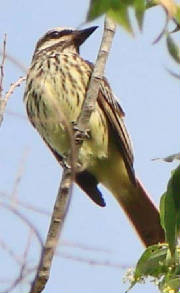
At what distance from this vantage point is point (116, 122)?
5.36 meters

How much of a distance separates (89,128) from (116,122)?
14.3 inches

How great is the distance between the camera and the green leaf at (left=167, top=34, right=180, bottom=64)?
1.00 m

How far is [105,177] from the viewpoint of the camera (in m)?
5.69

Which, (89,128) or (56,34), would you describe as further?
(56,34)

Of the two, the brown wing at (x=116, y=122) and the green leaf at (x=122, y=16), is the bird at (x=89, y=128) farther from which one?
the green leaf at (x=122, y=16)

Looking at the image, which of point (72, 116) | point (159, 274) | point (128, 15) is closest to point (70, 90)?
point (72, 116)

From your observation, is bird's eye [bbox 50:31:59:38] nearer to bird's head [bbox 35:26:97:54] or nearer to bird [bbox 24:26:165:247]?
bird's head [bbox 35:26:97:54]

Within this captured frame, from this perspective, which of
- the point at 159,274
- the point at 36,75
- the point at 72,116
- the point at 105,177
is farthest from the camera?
the point at 105,177

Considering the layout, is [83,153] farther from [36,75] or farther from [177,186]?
[177,186]

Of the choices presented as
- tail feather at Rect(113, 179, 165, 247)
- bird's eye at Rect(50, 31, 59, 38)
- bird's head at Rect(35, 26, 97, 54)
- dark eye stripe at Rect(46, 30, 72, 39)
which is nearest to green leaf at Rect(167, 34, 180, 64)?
tail feather at Rect(113, 179, 165, 247)

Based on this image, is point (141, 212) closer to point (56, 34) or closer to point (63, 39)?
point (63, 39)

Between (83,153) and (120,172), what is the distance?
51cm

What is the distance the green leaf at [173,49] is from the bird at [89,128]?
379 cm

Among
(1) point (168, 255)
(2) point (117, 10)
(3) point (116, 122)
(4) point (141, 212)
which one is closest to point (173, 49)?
(2) point (117, 10)
